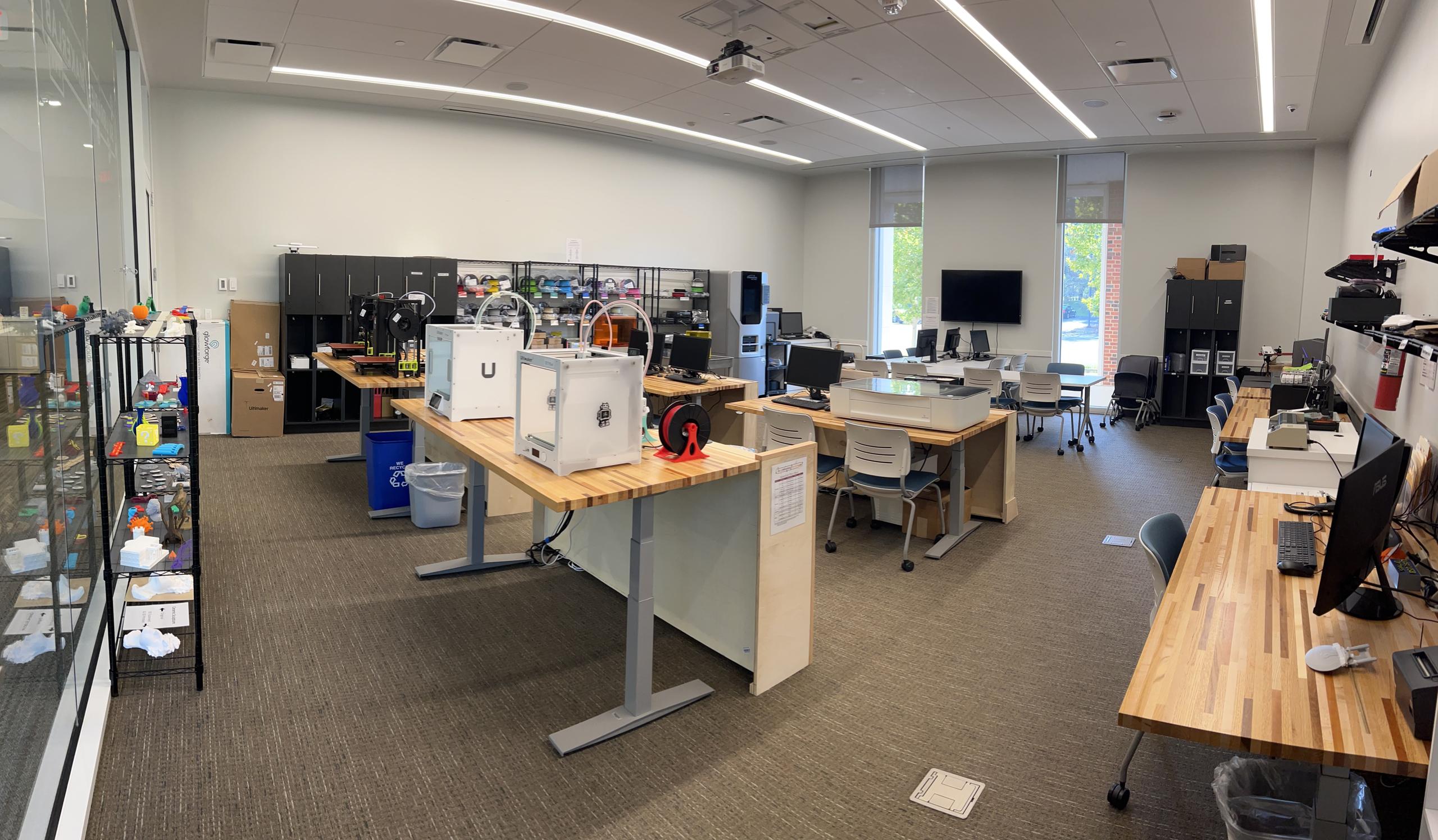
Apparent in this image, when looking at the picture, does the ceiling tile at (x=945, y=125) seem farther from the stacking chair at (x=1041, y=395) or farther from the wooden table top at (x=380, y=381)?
the wooden table top at (x=380, y=381)

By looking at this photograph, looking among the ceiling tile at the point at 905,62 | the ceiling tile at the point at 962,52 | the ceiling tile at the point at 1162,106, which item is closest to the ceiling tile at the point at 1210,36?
the ceiling tile at the point at 1162,106

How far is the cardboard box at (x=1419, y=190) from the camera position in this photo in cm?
211

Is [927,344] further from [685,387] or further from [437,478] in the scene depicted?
[437,478]

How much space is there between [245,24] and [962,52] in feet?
17.4

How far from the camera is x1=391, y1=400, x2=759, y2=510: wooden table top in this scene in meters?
2.58

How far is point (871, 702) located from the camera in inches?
122

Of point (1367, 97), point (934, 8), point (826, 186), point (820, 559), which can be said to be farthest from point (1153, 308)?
point (820, 559)

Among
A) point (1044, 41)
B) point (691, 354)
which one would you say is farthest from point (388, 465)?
point (1044, 41)

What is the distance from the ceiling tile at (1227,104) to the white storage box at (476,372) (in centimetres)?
647

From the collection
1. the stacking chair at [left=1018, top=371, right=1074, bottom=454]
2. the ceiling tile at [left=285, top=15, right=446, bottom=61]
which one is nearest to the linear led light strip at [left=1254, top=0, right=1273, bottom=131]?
the stacking chair at [left=1018, top=371, right=1074, bottom=454]

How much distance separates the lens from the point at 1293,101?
292 inches

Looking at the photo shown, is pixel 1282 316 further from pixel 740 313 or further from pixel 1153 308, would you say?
pixel 740 313

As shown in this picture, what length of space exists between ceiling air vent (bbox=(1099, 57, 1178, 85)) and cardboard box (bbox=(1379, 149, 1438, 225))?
425cm

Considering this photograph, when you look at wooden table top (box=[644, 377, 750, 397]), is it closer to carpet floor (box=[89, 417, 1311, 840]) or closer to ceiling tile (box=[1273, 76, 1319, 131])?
carpet floor (box=[89, 417, 1311, 840])
